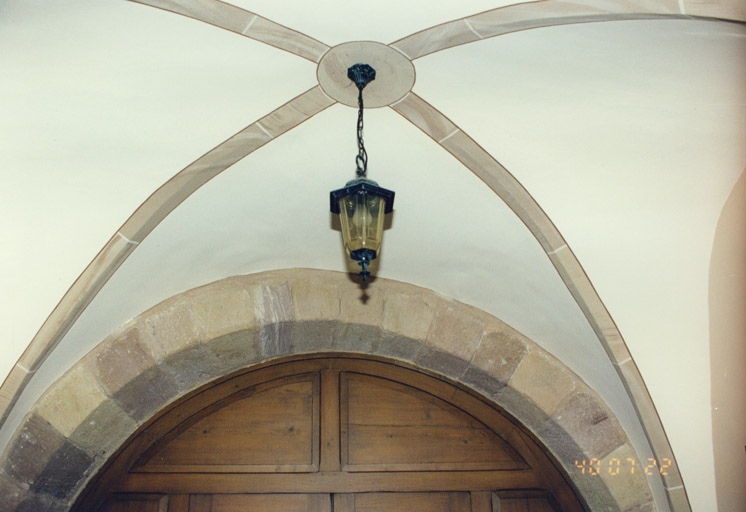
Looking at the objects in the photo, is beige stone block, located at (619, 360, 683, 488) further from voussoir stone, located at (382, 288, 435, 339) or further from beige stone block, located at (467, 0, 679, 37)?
beige stone block, located at (467, 0, 679, 37)

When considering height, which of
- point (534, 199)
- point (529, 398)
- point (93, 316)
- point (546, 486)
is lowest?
point (546, 486)

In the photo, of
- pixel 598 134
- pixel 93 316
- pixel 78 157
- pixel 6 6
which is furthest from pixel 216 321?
pixel 598 134

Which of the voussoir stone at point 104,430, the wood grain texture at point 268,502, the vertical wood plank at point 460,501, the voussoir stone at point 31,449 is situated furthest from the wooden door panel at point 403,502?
the voussoir stone at point 31,449

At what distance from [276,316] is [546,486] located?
151cm

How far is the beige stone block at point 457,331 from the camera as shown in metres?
2.94

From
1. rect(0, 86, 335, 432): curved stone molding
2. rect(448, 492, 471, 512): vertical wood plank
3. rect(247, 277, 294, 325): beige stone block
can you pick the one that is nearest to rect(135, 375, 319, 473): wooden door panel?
rect(247, 277, 294, 325): beige stone block

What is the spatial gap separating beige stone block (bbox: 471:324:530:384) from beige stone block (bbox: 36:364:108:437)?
1.62 m

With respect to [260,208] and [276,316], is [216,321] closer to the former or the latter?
[276,316]

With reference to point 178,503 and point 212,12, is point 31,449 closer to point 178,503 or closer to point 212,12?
point 178,503

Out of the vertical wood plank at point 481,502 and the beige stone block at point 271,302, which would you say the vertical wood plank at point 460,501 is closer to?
the vertical wood plank at point 481,502

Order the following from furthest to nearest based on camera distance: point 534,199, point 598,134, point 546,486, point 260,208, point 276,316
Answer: point 546,486, point 276,316, point 260,208, point 534,199, point 598,134

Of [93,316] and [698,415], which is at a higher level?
[93,316]

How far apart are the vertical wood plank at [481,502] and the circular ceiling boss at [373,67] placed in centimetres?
189

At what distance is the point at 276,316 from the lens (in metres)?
2.84
